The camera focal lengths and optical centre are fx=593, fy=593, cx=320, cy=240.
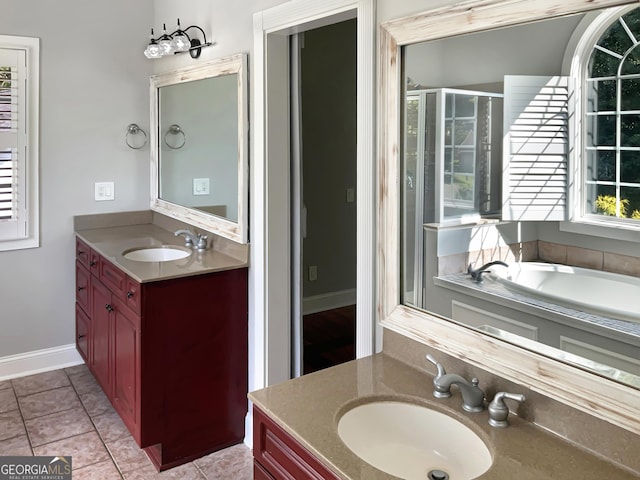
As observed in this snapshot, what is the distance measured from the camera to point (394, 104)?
179 cm

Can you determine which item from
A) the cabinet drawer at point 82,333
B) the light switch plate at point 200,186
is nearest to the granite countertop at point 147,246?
the light switch plate at point 200,186

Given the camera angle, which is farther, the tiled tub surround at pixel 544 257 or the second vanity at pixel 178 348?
the second vanity at pixel 178 348

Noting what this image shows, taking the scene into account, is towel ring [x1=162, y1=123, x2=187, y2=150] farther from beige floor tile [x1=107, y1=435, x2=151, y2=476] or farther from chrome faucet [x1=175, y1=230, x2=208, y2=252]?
beige floor tile [x1=107, y1=435, x2=151, y2=476]

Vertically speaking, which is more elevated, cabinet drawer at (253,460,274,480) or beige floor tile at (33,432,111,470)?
cabinet drawer at (253,460,274,480)

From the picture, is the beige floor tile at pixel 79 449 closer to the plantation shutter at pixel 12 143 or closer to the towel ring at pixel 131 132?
the plantation shutter at pixel 12 143

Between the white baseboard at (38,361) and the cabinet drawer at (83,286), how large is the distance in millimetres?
368

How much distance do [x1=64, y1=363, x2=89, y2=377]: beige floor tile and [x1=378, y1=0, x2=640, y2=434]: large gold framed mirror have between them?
8.28 ft

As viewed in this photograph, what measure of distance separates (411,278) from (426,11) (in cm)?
77

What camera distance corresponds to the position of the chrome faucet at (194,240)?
306 cm

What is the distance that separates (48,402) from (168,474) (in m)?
1.05

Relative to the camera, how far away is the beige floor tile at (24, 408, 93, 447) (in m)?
2.88

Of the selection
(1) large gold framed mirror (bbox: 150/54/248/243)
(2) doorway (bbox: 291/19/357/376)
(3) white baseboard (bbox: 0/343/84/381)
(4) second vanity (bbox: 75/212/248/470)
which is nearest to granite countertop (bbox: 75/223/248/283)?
(4) second vanity (bbox: 75/212/248/470)

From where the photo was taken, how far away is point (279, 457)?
1524mm

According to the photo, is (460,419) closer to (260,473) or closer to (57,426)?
(260,473)
